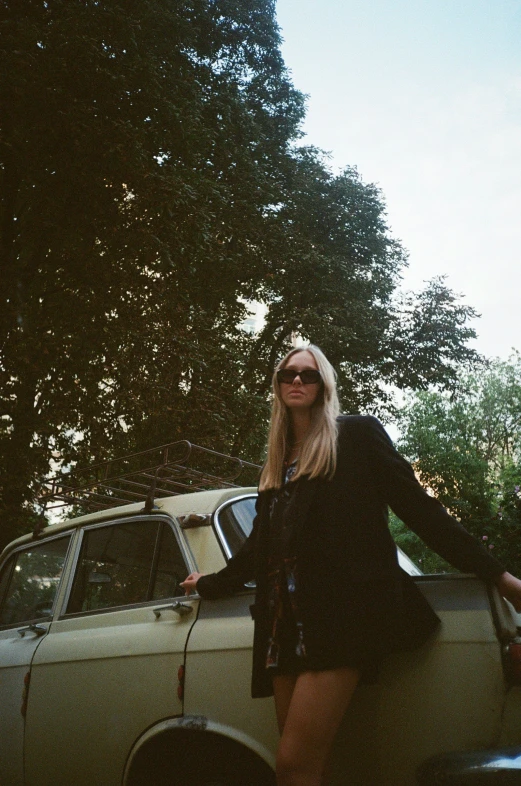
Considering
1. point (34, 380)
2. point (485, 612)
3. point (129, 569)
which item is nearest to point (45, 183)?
point (34, 380)

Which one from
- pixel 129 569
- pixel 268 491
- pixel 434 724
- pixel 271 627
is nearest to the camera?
pixel 434 724

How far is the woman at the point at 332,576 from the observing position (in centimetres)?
215

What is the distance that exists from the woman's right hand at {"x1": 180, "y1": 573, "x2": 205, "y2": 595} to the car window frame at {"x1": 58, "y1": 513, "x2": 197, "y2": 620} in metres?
0.13

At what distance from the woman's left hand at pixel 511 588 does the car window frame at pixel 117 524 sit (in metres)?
1.45

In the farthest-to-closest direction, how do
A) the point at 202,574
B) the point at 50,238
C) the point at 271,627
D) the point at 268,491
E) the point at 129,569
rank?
1. the point at 50,238
2. the point at 129,569
3. the point at 202,574
4. the point at 268,491
5. the point at 271,627

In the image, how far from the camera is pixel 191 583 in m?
3.00

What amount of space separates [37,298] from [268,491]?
39.1 feet

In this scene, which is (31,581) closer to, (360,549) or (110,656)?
(110,656)

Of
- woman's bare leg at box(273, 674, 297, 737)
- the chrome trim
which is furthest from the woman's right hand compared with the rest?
woman's bare leg at box(273, 674, 297, 737)

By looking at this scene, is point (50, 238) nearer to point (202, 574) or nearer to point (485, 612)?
point (202, 574)

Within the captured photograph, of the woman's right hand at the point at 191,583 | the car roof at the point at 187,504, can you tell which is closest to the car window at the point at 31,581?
the car roof at the point at 187,504

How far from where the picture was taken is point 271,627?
236 cm

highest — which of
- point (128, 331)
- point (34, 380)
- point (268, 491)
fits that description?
point (128, 331)

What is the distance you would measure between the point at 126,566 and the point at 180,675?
2.96 feet
